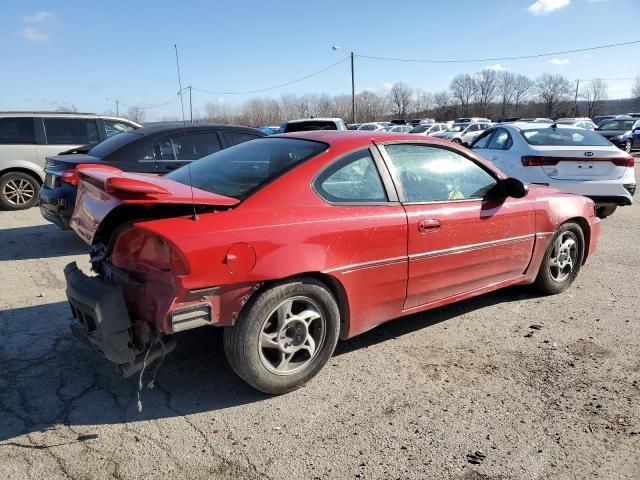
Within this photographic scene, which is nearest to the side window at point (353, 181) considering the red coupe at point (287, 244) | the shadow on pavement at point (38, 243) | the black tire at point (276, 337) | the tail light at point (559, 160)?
the red coupe at point (287, 244)

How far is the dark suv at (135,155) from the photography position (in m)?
6.15

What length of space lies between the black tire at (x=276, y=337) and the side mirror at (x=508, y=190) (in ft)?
5.83

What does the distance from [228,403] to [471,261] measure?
2.09 metres

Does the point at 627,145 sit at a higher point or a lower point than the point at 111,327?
lower

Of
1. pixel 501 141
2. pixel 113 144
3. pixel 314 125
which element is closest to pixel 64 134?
pixel 113 144

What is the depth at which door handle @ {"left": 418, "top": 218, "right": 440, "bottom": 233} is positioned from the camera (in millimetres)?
3520

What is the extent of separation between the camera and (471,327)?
4133 mm

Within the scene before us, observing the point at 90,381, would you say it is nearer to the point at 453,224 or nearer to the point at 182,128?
the point at 453,224

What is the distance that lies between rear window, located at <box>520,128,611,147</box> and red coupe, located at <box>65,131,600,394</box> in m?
4.40

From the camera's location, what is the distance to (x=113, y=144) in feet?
21.8

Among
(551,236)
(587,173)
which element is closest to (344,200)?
(551,236)

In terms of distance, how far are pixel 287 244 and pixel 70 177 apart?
14.2 ft

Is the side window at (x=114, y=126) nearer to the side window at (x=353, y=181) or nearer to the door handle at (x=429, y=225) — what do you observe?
the side window at (x=353, y=181)

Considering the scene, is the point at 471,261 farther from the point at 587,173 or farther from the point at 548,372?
the point at 587,173
